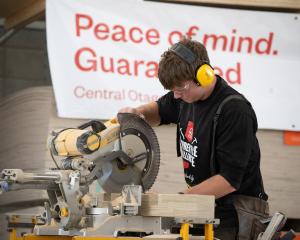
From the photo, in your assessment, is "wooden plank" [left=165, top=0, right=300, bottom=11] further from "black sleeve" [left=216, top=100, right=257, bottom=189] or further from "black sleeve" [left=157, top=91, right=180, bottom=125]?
"black sleeve" [left=216, top=100, right=257, bottom=189]

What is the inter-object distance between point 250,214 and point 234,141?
31 cm

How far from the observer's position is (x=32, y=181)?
280 centimetres

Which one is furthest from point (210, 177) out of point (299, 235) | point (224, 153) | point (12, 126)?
point (12, 126)

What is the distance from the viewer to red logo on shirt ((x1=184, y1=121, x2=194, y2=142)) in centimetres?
332

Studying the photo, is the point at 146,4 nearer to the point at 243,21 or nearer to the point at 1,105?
the point at 243,21

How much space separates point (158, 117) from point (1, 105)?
8.15 ft

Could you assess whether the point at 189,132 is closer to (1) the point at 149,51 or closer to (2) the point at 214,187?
(2) the point at 214,187

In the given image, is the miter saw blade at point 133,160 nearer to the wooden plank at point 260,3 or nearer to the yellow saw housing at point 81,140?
the yellow saw housing at point 81,140

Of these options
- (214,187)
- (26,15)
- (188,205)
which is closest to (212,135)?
(214,187)

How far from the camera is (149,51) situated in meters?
5.41

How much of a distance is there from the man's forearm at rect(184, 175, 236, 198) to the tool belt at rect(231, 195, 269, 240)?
155 mm

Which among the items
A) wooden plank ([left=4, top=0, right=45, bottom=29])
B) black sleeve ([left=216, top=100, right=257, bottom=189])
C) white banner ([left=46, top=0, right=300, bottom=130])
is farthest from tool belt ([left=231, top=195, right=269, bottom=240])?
wooden plank ([left=4, top=0, right=45, bottom=29])

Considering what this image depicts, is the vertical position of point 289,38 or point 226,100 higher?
point 289,38

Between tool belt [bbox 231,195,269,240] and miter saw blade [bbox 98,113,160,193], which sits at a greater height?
miter saw blade [bbox 98,113,160,193]
